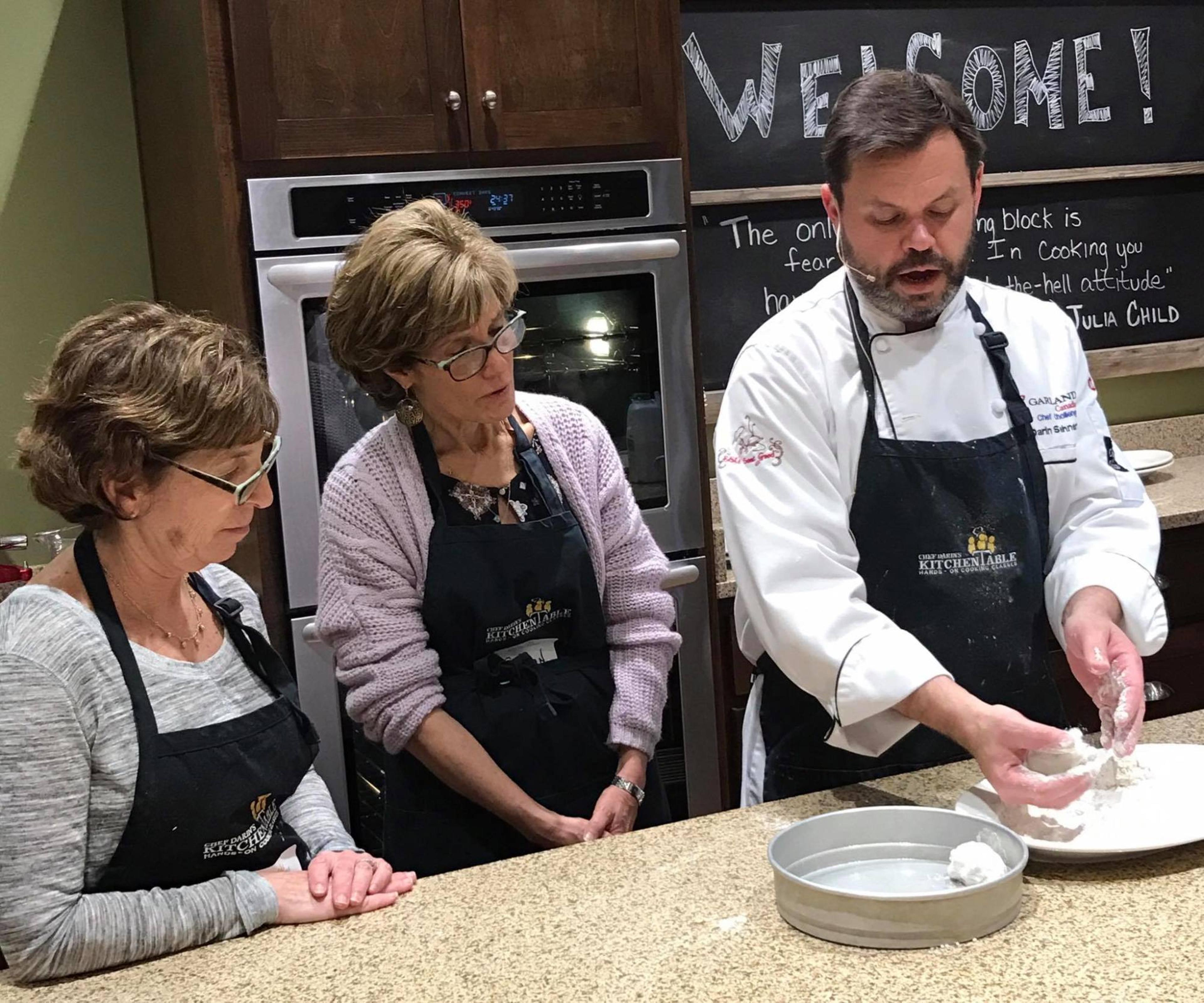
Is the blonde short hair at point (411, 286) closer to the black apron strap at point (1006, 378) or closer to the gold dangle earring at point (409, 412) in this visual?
the gold dangle earring at point (409, 412)

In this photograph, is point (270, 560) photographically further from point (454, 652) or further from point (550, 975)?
point (550, 975)

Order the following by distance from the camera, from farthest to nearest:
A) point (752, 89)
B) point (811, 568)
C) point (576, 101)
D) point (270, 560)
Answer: point (752, 89) → point (576, 101) → point (270, 560) → point (811, 568)

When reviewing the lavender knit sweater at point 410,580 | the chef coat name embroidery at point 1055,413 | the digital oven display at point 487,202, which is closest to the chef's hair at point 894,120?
the chef coat name embroidery at point 1055,413

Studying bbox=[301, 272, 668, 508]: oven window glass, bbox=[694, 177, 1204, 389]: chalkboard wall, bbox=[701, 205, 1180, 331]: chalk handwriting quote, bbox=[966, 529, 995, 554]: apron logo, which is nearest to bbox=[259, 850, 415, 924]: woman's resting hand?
bbox=[966, 529, 995, 554]: apron logo

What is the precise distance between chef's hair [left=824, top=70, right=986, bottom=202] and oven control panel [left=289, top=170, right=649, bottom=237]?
0.92 m

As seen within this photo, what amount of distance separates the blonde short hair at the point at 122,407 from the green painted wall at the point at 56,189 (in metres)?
1.60

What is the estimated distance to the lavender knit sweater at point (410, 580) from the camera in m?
1.84

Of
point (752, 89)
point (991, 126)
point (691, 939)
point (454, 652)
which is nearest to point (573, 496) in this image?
point (454, 652)

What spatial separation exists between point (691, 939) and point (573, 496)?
865mm

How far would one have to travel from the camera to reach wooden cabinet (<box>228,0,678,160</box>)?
235cm

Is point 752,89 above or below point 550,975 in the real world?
above

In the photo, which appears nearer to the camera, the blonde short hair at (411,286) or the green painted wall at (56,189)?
the blonde short hair at (411,286)

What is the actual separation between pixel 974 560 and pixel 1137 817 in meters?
0.43

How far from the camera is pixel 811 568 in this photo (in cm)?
156
